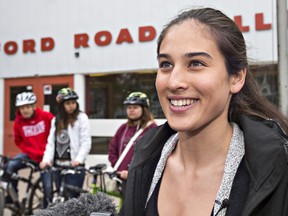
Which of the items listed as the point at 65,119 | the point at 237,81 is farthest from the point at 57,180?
the point at 237,81

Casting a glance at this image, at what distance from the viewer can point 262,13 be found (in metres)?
8.59

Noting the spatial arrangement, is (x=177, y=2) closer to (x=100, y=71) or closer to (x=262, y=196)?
(x=100, y=71)

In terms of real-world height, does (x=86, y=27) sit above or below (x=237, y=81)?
above

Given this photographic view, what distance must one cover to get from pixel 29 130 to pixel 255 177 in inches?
205

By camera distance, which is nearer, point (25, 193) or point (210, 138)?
point (210, 138)

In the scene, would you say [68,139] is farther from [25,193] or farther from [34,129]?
[25,193]

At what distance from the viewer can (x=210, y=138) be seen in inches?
62.9

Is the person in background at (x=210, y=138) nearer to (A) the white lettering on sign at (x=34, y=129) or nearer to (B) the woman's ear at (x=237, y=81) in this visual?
(B) the woman's ear at (x=237, y=81)

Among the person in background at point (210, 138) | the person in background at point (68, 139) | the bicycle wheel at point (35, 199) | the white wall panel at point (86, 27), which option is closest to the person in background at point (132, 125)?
the person in background at point (68, 139)

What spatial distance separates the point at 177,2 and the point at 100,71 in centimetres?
231

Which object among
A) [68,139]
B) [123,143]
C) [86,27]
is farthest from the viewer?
[86,27]

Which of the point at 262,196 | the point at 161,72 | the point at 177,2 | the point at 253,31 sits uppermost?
the point at 177,2

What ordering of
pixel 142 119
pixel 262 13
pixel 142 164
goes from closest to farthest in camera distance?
pixel 142 164 → pixel 142 119 → pixel 262 13

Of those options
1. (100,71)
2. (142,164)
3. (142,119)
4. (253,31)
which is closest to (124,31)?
(100,71)
